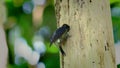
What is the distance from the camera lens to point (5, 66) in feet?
5.17

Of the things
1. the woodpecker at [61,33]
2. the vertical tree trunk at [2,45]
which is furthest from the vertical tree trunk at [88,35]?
the vertical tree trunk at [2,45]

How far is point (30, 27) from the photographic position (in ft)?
5.68

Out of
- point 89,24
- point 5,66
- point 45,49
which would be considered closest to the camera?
point 89,24

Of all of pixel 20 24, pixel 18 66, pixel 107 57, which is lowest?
pixel 18 66

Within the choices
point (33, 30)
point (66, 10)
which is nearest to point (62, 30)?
point (66, 10)

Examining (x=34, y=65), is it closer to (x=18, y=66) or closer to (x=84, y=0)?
(x=18, y=66)

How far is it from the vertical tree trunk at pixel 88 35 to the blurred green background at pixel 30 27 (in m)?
0.93

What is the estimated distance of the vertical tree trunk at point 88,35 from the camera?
0.73m

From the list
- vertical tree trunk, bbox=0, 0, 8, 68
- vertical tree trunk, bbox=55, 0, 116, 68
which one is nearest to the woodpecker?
vertical tree trunk, bbox=55, 0, 116, 68

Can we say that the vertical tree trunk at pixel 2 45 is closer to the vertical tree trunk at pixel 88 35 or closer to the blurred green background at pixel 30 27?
the blurred green background at pixel 30 27

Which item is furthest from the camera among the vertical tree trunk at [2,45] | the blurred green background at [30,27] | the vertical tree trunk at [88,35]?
the blurred green background at [30,27]

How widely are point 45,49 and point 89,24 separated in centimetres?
97

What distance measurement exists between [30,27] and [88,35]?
40.6 inches

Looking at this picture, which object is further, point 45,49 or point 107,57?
point 45,49
